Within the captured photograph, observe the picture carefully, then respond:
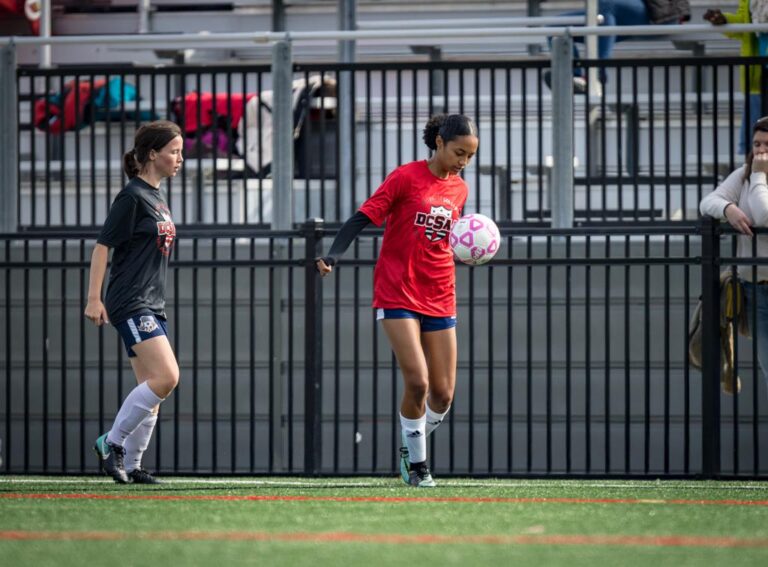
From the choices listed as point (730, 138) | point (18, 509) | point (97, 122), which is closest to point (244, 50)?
point (97, 122)

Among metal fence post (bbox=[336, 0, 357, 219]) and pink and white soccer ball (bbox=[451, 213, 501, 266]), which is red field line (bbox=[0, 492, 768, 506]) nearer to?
pink and white soccer ball (bbox=[451, 213, 501, 266])

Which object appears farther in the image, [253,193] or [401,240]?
[253,193]

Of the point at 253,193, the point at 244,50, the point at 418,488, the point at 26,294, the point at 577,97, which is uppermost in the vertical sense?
the point at 244,50

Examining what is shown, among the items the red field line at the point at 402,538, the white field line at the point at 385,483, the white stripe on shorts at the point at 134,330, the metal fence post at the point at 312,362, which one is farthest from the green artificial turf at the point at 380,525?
the metal fence post at the point at 312,362

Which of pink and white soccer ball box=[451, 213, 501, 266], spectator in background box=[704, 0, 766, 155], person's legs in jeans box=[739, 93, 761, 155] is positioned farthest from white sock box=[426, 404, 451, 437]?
person's legs in jeans box=[739, 93, 761, 155]

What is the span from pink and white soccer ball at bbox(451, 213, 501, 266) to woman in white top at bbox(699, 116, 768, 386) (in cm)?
194

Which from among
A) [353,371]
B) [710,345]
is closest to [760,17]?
[710,345]

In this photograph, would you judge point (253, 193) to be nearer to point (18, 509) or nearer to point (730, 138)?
point (730, 138)

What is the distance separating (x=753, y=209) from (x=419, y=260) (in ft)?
8.36

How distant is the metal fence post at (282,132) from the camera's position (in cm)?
1085

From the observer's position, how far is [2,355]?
11.1 meters

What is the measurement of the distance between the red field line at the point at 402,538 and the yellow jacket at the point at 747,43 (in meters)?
5.74

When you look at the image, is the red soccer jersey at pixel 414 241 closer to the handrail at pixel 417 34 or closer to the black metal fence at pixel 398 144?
the black metal fence at pixel 398 144

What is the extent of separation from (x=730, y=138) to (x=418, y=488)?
4282 millimetres
